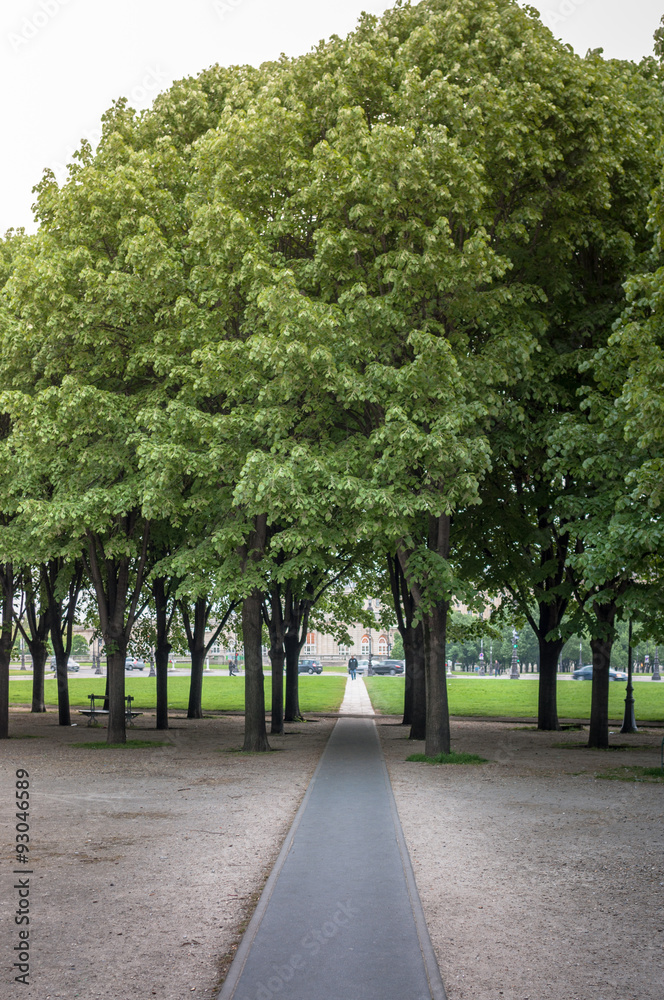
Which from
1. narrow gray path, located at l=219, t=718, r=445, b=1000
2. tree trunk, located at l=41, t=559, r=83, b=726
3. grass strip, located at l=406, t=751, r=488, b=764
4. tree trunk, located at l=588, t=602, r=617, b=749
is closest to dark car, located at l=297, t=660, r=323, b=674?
tree trunk, located at l=41, t=559, r=83, b=726

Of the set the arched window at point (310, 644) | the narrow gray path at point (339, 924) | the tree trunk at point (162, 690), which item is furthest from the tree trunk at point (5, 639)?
the arched window at point (310, 644)

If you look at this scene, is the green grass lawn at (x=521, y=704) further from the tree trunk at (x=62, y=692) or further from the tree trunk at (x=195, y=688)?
the tree trunk at (x=62, y=692)

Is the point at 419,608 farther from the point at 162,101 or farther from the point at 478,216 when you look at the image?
the point at 162,101

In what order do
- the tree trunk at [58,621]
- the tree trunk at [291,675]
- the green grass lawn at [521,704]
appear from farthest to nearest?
the green grass lawn at [521,704] < the tree trunk at [291,675] < the tree trunk at [58,621]

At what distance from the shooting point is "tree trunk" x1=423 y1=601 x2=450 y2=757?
17.0 metres

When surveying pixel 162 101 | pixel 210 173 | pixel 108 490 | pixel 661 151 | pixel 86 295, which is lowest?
pixel 108 490

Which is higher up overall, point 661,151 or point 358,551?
point 661,151

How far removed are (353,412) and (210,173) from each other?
219 inches

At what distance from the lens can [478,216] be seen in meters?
15.6

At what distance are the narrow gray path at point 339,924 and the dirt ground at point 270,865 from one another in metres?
0.23

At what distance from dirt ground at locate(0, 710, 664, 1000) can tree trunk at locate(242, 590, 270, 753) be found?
7.91 ft

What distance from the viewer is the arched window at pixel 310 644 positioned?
127262mm

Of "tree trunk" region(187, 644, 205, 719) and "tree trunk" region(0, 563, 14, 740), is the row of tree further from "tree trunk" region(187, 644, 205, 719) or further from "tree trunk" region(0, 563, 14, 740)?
"tree trunk" region(187, 644, 205, 719)

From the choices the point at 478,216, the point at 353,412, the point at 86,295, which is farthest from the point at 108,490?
the point at 478,216
